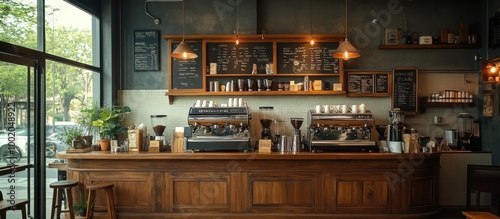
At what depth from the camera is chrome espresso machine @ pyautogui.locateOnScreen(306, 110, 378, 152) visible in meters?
4.78

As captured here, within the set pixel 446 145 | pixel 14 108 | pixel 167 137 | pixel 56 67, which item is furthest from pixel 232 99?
pixel 446 145

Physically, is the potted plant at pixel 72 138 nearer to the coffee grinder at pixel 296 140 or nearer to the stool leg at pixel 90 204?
the stool leg at pixel 90 204

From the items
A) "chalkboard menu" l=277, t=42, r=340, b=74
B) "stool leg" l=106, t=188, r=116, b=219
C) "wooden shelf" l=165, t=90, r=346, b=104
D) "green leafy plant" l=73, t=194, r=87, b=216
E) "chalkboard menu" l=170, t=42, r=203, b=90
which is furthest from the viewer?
"chalkboard menu" l=170, t=42, r=203, b=90

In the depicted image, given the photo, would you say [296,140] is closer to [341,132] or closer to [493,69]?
[341,132]

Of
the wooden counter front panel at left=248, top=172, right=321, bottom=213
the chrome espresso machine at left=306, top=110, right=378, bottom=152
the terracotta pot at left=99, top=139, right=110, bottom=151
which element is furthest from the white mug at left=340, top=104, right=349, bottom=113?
the terracotta pot at left=99, top=139, right=110, bottom=151

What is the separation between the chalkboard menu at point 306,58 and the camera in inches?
218

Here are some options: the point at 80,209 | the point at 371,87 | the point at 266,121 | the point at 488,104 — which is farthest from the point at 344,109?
the point at 80,209

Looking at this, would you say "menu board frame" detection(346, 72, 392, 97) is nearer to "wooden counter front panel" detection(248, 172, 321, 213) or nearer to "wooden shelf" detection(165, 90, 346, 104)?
"wooden shelf" detection(165, 90, 346, 104)

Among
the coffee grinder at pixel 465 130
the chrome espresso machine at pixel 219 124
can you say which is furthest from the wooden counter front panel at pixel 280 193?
the coffee grinder at pixel 465 130

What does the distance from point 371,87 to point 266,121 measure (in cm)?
181

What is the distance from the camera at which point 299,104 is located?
5.73 m

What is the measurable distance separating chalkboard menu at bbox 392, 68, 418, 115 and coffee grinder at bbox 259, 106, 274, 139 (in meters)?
1.90

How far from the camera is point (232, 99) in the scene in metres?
5.46

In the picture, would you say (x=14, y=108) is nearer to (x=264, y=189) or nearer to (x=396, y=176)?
(x=264, y=189)
